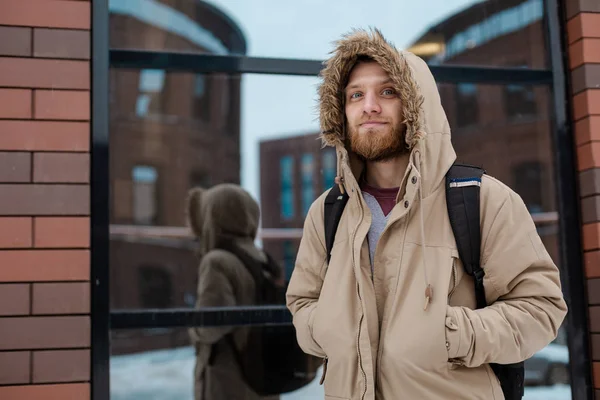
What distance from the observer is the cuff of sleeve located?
171cm

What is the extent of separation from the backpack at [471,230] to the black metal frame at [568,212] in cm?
142

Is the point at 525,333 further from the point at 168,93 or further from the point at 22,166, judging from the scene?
the point at 168,93

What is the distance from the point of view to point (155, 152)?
471cm

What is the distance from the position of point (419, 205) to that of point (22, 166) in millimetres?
1759

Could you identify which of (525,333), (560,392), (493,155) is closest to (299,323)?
(525,333)

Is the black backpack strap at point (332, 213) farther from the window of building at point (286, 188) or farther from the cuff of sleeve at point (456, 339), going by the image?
Result: the window of building at point (286, 188)

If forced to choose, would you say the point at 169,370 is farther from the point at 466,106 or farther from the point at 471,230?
the point at 471,230

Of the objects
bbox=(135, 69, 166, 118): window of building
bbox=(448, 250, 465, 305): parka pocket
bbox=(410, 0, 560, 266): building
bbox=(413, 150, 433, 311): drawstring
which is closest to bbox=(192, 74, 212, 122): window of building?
bbox=(135, 69, 166, 118): window of building

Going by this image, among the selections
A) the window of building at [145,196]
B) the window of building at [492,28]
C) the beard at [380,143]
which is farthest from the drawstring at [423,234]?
the window of building at [145,196]

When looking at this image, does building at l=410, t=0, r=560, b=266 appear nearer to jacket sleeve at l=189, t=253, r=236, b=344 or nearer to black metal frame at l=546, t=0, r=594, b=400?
black metal frame at l=546, t=0, r=594, b=400

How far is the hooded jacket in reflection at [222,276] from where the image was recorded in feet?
12.2

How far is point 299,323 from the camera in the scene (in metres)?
2.09

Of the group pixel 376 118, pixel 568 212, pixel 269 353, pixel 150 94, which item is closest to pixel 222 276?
pixel 269 353

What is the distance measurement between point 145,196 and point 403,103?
309 cm
